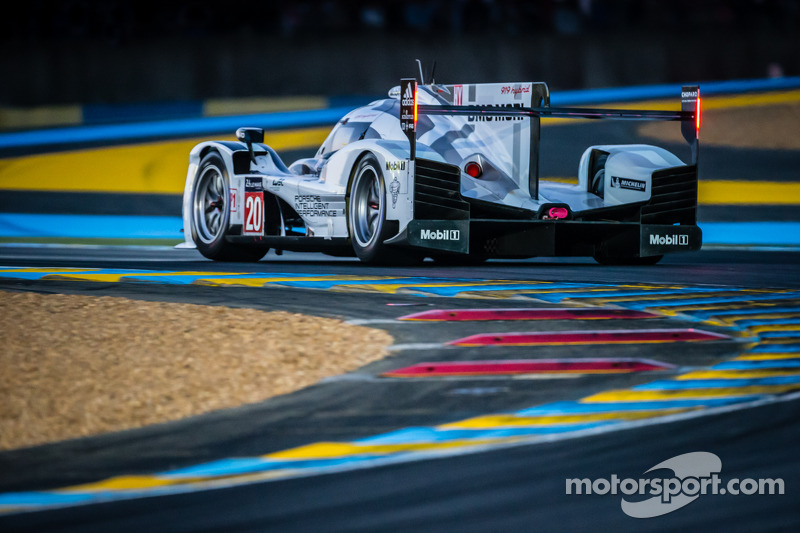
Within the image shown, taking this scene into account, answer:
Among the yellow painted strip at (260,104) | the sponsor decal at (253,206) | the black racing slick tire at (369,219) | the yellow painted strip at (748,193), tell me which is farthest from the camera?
the yellow painted strip at (260,104)

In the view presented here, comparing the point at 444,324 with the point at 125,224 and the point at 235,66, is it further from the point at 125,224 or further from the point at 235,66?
the point at 235,66

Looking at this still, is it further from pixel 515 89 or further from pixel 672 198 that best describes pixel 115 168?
pixel 672 198

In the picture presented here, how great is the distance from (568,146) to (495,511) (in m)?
19.0

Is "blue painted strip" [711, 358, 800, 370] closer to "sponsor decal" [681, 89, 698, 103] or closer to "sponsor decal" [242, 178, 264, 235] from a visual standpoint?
"sponsor decal" [681, 89, 698, 103]

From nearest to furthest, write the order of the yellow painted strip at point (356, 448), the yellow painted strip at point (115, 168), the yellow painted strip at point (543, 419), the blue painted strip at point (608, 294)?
the yellow painted strip at point (356, 448) < the yellow painted strip at point (543, 419) < the blue painted strip at point (608, 294) < the yellow painted strip at point (115, 168)

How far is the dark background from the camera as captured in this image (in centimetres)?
2559

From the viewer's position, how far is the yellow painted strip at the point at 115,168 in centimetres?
2058

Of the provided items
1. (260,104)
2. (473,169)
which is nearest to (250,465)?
(473,169)

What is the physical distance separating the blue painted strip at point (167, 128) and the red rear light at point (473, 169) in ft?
45.4

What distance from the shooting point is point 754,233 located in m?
16.2

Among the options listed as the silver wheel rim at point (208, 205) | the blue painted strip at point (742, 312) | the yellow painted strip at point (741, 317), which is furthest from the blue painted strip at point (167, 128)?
the yellow painted strip at point (741, 317)

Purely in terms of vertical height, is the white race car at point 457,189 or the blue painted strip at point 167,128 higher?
the blue painted strip at point 167,128

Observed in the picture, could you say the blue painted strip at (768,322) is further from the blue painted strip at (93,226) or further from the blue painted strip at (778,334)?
the blue painted strip at (93,226)

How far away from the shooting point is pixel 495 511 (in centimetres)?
321
